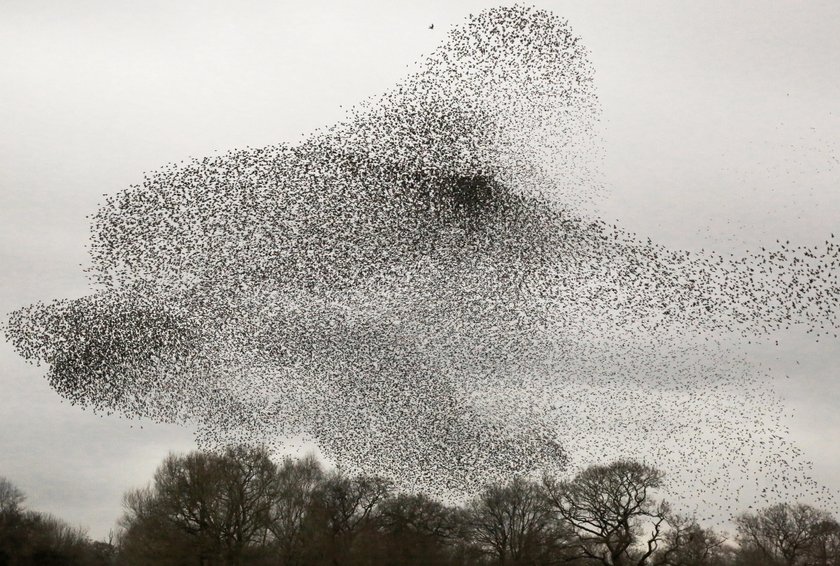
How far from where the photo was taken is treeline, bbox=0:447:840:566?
5116 cm

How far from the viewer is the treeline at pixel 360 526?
168 feet

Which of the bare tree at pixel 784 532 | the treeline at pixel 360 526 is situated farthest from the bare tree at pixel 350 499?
the bare tree at pixel 784 532

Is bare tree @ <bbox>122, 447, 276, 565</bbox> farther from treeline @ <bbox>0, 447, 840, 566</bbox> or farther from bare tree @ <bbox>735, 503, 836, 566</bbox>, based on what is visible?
bare tree @ <bbox>735, 503, 836, 566</bbox>

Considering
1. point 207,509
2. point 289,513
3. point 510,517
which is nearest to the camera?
point 207,509

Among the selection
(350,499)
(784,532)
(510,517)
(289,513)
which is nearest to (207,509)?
(289,513)

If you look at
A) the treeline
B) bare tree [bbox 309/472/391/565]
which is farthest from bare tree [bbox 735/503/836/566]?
bare tree [bbox 309/472/391/565]

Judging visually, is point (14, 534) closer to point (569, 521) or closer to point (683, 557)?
point (569, 521)

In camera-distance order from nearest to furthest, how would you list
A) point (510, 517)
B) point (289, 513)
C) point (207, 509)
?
point (207, 509), point (289, 513), point (510, 517)

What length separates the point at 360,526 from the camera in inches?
2542

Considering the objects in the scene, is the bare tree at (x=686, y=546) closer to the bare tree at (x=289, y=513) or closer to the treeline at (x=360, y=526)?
the treeline at (x=360, y=526)

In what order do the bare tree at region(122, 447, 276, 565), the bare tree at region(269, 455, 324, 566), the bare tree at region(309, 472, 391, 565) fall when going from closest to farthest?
the bare tree at region(122, 447, 276, 565) → the bare tree at region(269, 455, 324, 566) → the bare tree at region(309, 472, 391, 565)

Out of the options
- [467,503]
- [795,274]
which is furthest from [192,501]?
[795,274]

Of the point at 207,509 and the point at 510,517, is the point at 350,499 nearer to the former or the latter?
the point at 510,517

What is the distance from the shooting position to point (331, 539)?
5472 centimetres
